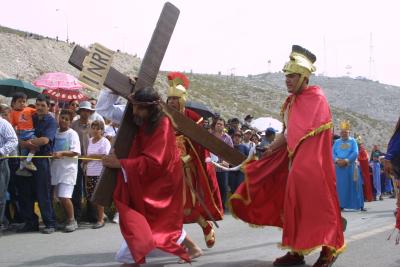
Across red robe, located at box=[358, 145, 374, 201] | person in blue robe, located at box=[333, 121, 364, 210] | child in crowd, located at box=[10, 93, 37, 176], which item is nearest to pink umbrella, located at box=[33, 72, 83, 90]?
child in crowd, located at box=[10, 93, 37, 176]

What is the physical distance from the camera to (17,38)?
4541cm

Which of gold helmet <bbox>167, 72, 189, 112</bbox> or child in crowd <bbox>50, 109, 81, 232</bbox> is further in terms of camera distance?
child in crowd <bbox>50, 109, 81, 232</bbox>

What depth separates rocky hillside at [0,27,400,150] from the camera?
41969 mm

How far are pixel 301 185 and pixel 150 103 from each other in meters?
1.67

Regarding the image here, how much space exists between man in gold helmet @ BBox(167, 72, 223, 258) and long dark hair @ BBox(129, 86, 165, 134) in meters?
1.26

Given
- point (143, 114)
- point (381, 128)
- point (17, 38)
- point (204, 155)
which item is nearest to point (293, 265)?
point (204, 155)

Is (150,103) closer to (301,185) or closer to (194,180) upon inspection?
(301,185)

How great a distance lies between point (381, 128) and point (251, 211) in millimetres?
56801

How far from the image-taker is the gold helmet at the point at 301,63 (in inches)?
242

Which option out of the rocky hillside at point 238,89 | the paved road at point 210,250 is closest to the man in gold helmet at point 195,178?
the paved road at point 210,250

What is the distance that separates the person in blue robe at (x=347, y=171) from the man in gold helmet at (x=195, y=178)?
7006 millimetres

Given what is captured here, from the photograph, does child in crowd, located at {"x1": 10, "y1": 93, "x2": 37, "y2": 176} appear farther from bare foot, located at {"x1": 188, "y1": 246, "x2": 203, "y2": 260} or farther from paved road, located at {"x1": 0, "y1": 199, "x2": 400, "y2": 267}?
bare foot, located at {"x1": 188, "y1": 246, "x2": 203, "y2": 260}

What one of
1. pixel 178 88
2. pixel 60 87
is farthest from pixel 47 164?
pixel 60 87

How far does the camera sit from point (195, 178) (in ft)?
23.5
